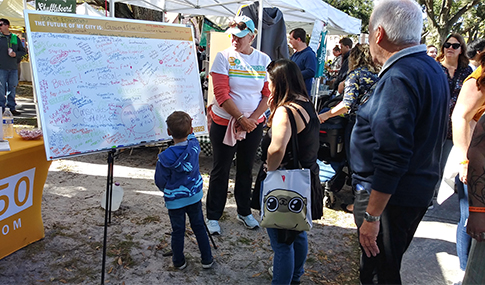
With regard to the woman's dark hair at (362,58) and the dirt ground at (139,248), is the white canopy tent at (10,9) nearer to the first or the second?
the dirt ground at (139,248)

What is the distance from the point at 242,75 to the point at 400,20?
1762 millimetres

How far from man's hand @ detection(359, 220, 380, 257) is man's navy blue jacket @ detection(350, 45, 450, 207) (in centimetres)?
15

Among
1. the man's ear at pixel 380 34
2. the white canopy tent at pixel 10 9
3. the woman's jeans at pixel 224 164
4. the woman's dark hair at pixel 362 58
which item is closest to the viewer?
the man's ear at pixel 380 34

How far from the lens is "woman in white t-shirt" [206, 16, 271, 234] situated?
310 cm

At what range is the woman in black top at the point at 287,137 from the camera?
213cm

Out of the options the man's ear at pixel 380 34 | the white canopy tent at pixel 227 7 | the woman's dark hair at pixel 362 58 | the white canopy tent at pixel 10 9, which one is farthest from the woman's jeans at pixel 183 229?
the white canopy tent at pixel 10 9

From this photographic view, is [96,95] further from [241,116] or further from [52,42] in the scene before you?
[241,116]

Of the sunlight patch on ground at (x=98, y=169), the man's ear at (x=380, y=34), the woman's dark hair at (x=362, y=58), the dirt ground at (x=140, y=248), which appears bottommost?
the sunlight patch on ground at (x=98, y=169)

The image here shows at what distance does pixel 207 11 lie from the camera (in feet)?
23.4

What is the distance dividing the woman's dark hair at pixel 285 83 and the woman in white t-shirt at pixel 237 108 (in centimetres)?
84

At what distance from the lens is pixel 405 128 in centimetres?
146

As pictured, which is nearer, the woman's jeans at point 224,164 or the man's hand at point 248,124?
the man's hand at point 248,124

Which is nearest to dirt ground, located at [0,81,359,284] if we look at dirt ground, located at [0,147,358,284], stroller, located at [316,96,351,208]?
dirt ground, located at [0,147,358,284]

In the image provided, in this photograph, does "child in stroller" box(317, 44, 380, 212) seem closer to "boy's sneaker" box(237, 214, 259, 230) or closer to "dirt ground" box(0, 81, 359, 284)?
"dirt ground" box(0, 81, 359, 284)
